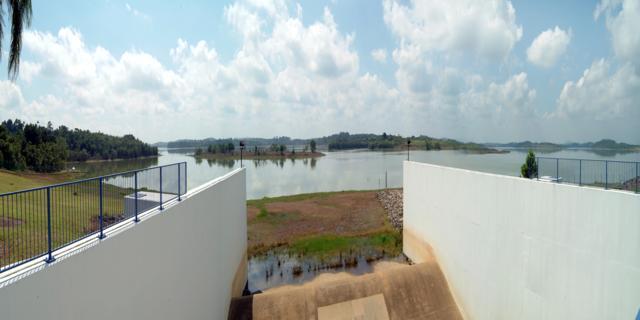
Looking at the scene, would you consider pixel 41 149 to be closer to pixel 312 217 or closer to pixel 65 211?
pixel 312 217

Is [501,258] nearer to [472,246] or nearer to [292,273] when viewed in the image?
[472,246]

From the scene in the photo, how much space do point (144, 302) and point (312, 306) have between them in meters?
6.73

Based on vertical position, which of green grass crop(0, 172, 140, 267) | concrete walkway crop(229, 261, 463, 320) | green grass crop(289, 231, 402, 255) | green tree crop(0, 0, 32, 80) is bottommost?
green grass crop(289, 231, 402, 255)

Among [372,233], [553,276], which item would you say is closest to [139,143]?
[372,233]

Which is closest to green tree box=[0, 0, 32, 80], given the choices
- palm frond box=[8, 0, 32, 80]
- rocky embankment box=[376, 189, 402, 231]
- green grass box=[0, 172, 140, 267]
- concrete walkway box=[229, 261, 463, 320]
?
palm frond box=[8, 0, 32, 80]

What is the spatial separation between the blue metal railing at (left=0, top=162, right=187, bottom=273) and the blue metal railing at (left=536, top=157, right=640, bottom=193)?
912 cm

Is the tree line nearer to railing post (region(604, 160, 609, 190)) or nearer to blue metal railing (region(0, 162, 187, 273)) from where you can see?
blue metal railing (region(0, 162, 187, 273))

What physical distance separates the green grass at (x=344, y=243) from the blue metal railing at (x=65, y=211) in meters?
12.6

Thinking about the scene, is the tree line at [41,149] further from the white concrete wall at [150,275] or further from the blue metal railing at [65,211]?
the blue metal railing at [65,211]

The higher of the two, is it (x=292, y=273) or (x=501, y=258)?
(x=501, y=258)

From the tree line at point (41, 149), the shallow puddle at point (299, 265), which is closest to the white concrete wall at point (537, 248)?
the shallow puddle at point (299, 265)

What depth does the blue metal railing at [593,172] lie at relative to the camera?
6.88 m

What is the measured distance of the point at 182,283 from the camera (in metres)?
6.25

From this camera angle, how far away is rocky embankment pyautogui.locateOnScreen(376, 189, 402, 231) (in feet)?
76.2
